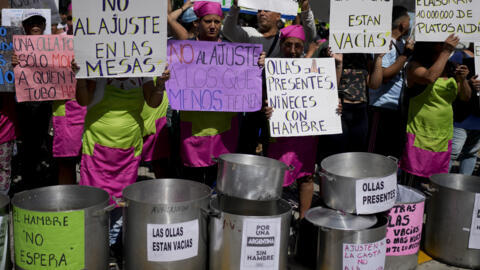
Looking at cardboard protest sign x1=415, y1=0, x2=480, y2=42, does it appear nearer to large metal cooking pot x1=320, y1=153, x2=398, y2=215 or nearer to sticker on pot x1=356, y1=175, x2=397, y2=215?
large metal cooking pot x1=320, y1=153, x2=398, y2=215

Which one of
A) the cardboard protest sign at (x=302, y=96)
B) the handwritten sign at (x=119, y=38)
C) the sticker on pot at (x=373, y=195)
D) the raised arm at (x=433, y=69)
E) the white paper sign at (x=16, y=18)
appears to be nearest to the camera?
the handwritten sign at (x=119, y=38)

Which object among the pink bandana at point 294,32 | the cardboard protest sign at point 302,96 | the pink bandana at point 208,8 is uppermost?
the pink bandana at point 208,8

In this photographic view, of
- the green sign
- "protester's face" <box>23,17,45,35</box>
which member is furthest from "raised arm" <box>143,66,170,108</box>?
"protester's face" <box>23,17,45,35</box>

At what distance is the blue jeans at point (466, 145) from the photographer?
528 cm

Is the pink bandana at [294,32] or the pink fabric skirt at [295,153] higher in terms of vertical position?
the pink bandana at [294,32]

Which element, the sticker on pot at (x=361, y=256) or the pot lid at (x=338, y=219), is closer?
the sticker on pot at (x=361, y=256)

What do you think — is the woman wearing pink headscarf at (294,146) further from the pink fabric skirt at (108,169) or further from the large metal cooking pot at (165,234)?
the pink fabric skirt at (108,169)

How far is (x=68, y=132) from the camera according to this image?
4930mm

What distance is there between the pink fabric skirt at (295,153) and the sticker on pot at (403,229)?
0.86 m

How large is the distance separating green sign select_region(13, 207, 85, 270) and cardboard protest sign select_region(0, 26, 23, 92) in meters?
1.51

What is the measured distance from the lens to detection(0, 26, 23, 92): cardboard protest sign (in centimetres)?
428

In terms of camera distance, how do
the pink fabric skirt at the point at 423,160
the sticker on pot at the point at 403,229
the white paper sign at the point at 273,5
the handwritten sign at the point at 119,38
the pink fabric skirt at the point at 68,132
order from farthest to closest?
the pink fabric skirt at the point at 68,132 < the pink fabric skirt at the point at 423,160 < the white paper sign at the point at 273,5 < the sticker on pot at the point at 403,229 < the handwritten sign at the point at 119,38

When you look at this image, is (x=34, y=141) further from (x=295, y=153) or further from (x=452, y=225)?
(x=452, y=225)

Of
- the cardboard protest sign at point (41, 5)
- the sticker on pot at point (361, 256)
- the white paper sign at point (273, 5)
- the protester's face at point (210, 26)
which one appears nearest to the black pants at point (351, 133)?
the white paper sign at point (273, 5)
